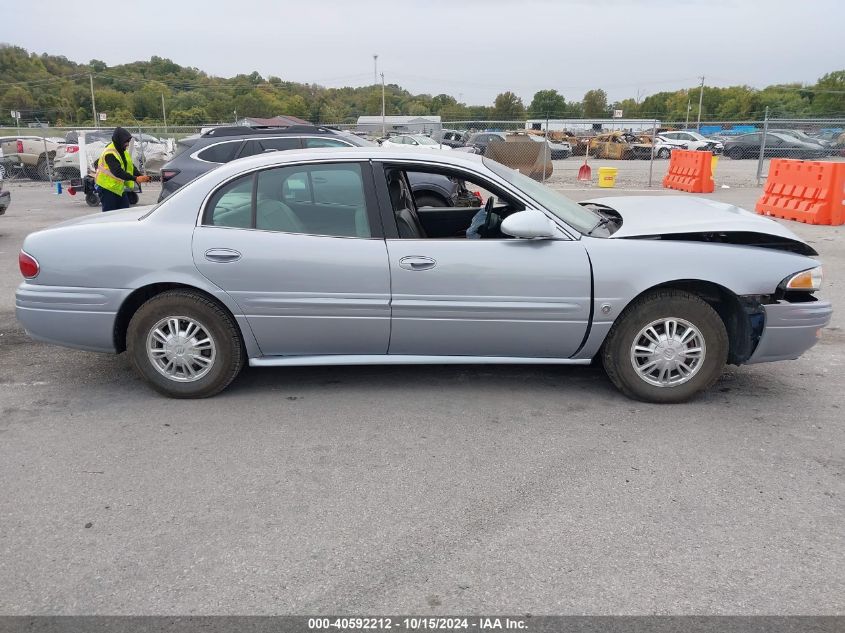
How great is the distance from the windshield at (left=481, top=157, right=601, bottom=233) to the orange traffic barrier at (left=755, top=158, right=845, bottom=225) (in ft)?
29.2

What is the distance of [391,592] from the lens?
274cm

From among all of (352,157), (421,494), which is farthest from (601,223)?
(421,494)

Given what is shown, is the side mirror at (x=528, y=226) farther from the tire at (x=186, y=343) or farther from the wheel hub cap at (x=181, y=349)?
the wheel hub cap at (x=181, y=349)

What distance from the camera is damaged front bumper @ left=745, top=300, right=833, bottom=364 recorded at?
14.5 feet

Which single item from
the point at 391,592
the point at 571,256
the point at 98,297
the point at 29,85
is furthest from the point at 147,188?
the point at 29,85

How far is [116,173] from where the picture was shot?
8.61m

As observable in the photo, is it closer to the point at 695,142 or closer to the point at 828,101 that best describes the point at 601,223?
the point at 695,142

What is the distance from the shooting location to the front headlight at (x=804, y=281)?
4398mm

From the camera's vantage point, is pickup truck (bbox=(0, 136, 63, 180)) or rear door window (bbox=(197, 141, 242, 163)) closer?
rear door window (bbox=(197, 141, 242, 163))

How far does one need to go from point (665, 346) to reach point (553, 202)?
1.22 metres

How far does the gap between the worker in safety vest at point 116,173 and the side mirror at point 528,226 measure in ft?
19.7

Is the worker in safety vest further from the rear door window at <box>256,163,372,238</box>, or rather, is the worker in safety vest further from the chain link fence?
the rear door window at <box>256,163,372,238</box>

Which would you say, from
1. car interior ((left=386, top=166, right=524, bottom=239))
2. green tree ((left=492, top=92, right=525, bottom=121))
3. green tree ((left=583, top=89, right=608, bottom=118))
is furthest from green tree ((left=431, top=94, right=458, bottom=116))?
car interior ((left=386, top=166, right=524, bottom=239))

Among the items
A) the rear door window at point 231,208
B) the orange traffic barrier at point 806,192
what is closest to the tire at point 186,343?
the rear door window at point 231,208
